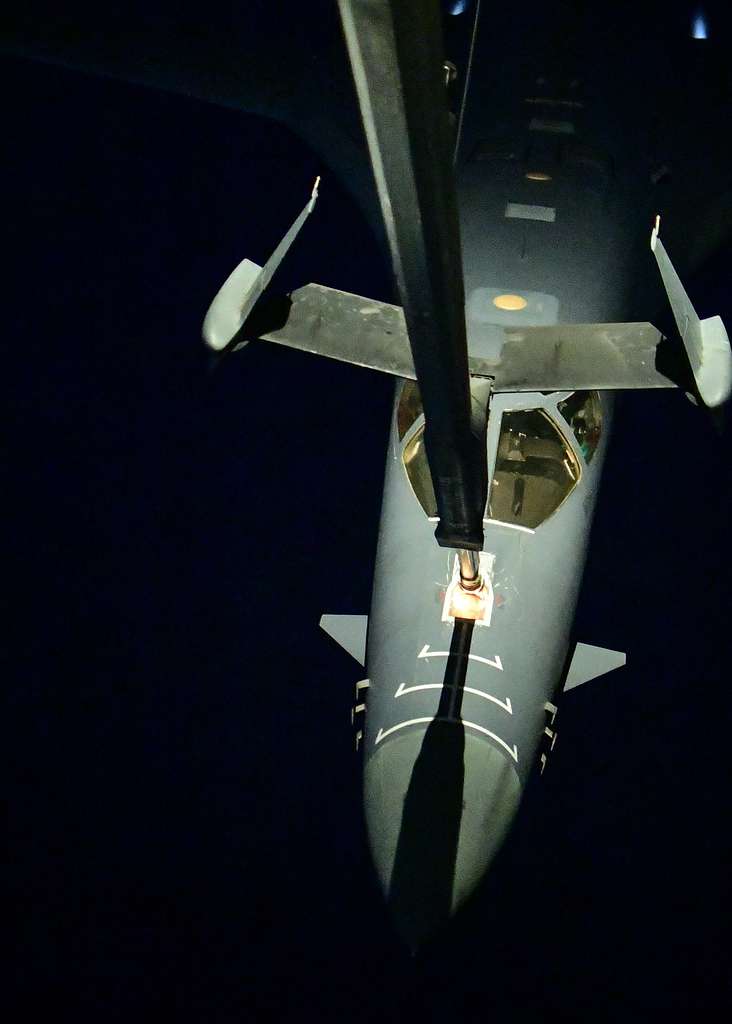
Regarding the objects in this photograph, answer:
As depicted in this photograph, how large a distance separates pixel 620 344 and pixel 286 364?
5684 millimetres

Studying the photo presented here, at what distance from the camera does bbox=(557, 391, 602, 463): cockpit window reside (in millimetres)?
6273

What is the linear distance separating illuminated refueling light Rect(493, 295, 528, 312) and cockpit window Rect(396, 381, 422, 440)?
701mm

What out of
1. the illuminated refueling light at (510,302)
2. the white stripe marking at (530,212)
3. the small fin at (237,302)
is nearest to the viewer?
the small fin at (237,302)

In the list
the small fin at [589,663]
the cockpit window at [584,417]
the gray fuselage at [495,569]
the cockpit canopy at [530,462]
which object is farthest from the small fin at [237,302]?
the small fin at [589,663]

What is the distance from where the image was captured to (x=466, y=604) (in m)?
5.73

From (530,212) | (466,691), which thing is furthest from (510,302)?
(466,691)

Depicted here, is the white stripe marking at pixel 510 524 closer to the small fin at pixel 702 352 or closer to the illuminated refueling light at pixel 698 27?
the small fin at pixel 702 352

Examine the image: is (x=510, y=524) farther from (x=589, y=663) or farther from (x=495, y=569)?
(x=589, y=663)

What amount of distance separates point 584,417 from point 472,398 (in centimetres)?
223

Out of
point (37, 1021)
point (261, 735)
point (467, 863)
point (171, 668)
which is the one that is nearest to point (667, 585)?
point (261, 735)

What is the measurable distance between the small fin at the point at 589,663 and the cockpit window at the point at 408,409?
1.51 m

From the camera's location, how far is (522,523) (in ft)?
20.0

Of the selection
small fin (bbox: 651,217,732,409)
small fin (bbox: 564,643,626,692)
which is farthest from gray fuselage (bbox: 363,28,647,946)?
small fin (bbox: 651,217,732,409)

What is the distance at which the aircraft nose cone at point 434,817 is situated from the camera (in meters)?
5.31
